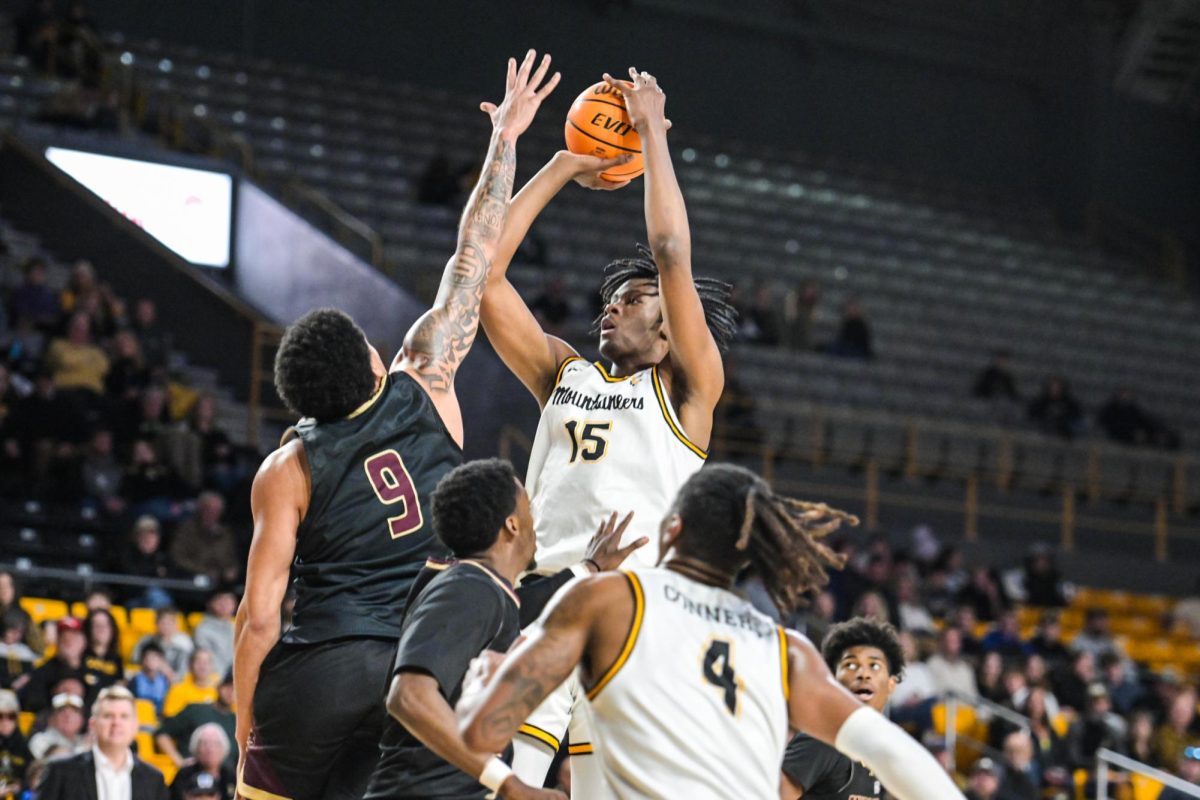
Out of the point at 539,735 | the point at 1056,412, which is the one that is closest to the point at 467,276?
the point at 539,735

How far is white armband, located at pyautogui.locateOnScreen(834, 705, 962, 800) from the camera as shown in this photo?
144 inches

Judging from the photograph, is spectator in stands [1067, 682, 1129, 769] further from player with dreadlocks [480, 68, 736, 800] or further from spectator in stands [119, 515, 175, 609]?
player with dreadlocks [480, 68, 736, 800]

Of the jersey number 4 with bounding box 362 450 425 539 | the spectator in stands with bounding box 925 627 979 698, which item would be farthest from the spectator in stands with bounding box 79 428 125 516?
the jersey number 4 with bounding box 362 450 425 539

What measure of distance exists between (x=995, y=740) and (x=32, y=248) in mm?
10295

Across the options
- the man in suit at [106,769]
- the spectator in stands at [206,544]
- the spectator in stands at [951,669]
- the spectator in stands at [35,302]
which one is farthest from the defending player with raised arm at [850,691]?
the spectator in stands at [35,302]

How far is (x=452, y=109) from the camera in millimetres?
22828

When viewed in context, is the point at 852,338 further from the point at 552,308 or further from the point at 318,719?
the point at 318,719

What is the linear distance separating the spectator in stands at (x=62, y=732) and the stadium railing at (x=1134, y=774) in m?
7.47

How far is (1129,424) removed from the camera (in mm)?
21328

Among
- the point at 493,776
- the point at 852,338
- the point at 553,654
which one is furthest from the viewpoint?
the point at 852,338

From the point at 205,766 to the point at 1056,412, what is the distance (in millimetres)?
14243

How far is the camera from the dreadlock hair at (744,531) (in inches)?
152

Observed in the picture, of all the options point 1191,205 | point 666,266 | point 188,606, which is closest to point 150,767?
point 188,606

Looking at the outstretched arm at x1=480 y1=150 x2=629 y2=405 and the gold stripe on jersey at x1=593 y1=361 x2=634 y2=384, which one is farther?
the outstretched arm at x1=480 y1=150 x2=629 y2=405
